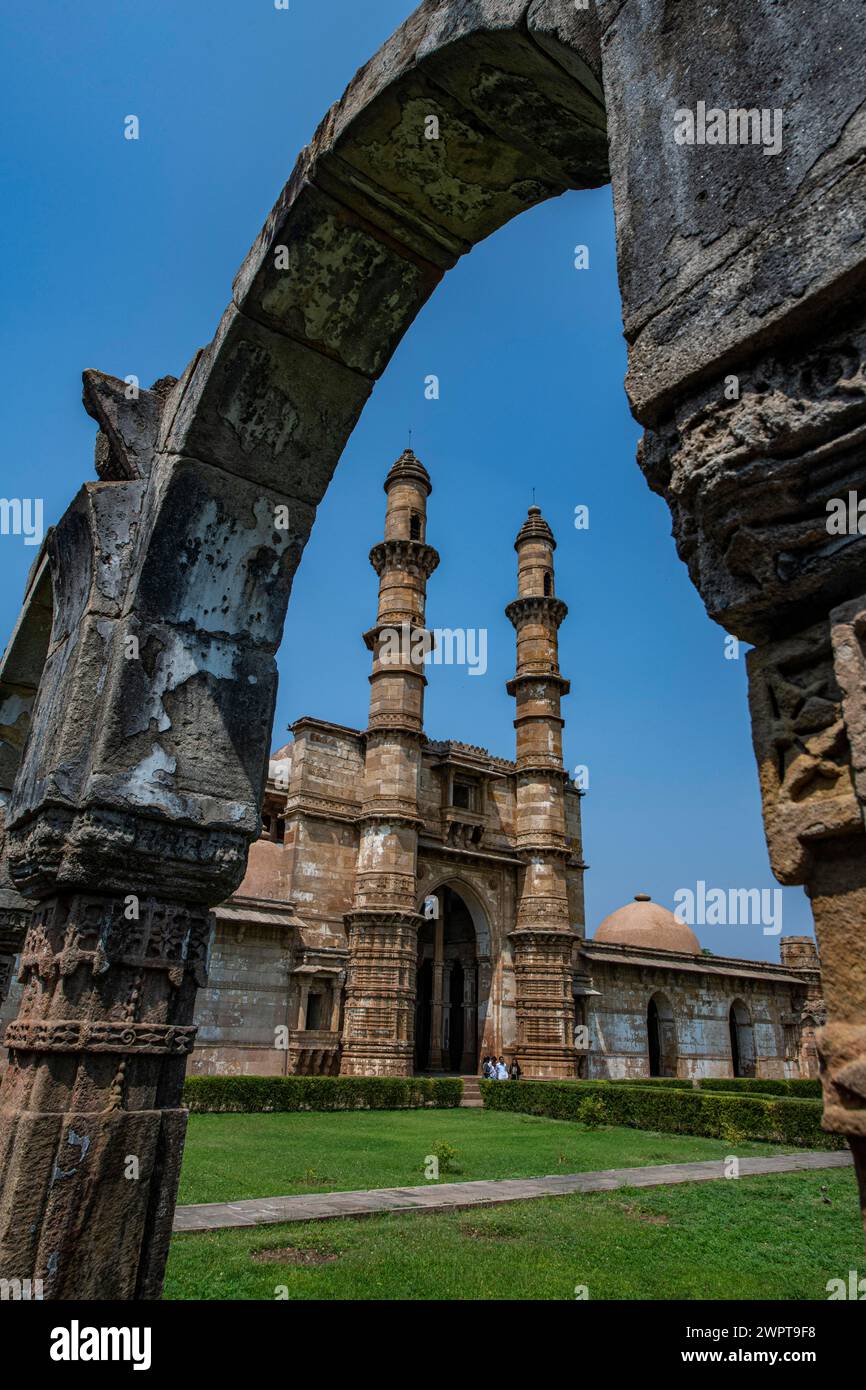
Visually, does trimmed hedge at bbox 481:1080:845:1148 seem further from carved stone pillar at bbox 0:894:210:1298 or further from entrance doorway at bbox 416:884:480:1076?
carved stone pillar at bbox 0:894:210:1298

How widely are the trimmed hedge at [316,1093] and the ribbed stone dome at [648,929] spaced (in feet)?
38.5

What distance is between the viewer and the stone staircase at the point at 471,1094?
1769cm

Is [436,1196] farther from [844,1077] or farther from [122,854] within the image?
[844,1077]

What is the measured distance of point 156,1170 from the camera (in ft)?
9.89

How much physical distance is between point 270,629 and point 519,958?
64.2 ft

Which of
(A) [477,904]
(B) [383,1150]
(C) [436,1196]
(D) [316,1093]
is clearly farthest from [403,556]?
(C) [436,1196]

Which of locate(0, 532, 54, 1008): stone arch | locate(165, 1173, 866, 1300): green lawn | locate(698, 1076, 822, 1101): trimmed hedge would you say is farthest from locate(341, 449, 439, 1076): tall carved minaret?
locate(0, 532, 54, 1008): stone arch

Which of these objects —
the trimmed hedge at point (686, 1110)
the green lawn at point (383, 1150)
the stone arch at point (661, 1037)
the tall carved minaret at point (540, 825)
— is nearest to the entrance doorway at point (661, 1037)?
the stone arch at point (661, 1037)

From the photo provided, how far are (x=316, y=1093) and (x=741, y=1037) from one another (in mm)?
16701

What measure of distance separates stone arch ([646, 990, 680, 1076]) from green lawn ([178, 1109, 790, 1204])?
35.1 ft

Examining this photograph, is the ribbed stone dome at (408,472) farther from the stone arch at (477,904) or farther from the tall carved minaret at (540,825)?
the stone arch at (477,904)

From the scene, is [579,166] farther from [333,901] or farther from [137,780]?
[333,901]

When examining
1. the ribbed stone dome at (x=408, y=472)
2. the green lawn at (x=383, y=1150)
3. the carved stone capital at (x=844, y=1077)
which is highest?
the ribbed stone dome at (x=408, y=472)

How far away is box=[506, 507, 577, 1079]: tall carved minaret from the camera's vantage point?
20828 mm
